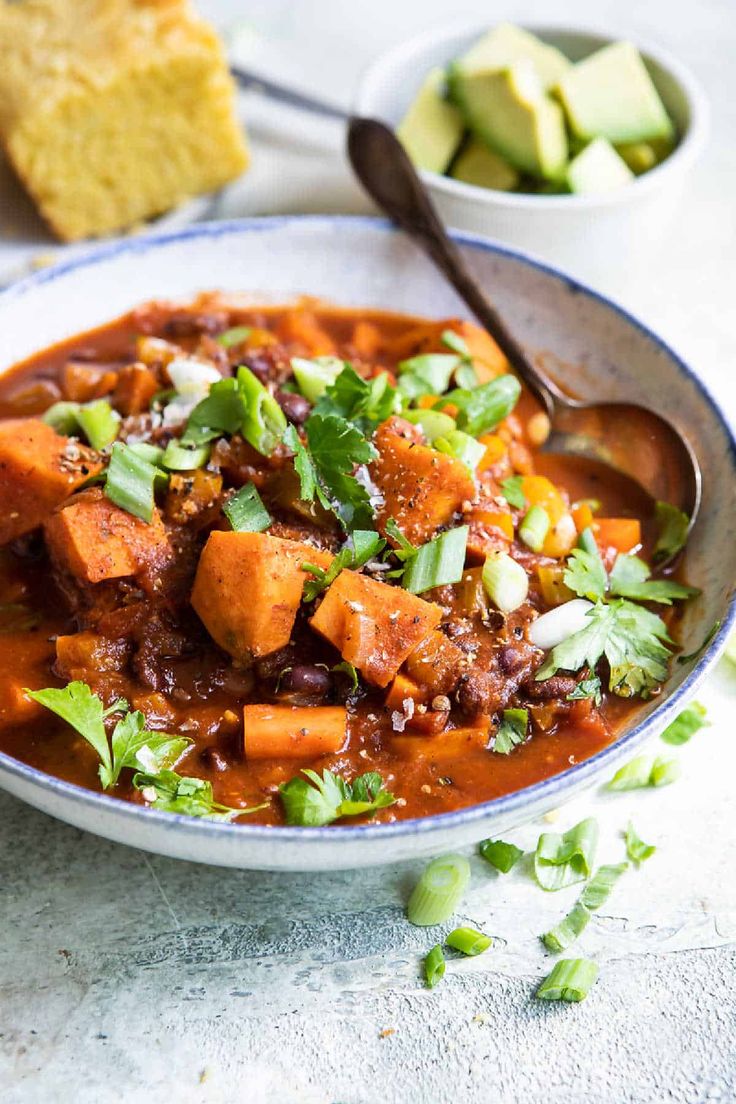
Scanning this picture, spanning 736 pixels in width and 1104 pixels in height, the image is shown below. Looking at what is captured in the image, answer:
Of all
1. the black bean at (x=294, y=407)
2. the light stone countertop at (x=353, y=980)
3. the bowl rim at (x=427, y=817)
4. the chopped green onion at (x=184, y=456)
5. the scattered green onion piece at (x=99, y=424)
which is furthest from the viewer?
the scattered green onion piece at (x=99, y=424)

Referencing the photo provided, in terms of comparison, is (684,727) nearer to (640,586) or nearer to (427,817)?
(640,586)

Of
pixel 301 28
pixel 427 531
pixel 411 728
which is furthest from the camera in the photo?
pixel 301 28

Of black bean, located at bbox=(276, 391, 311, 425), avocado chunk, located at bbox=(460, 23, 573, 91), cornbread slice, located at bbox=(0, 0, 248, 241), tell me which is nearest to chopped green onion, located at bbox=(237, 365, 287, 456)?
black bean, located at bbox=(276, 391, 311, 425)

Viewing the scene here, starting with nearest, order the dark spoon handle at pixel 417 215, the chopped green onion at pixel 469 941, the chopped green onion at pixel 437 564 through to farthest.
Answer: the chopped green onion at pixel 469 941 < the chopped green onion at pixel 437 564 < the dark spoon handle at pixel 417 215

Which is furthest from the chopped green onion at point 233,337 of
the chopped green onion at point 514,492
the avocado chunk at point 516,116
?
the avocado chunk at point 516,116

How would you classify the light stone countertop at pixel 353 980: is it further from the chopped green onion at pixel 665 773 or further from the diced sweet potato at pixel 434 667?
the diced sweet potato at pixel 434 667

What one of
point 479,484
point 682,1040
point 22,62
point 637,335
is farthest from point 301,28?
point 682,1040

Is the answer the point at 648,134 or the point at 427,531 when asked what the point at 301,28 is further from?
the point at 427,531

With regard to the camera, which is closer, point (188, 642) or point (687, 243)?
point (188, 642)
